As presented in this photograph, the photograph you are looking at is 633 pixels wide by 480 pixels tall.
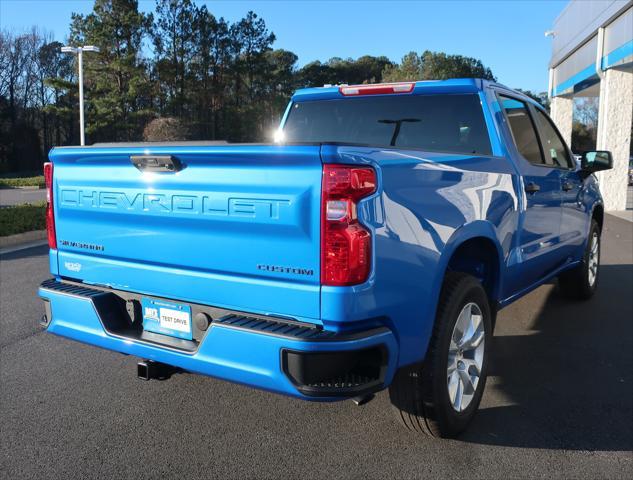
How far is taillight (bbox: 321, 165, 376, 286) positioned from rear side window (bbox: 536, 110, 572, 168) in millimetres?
2937

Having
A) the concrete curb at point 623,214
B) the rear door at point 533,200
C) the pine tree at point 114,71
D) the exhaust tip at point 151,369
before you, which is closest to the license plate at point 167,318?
the exhaust tip at point 151,369

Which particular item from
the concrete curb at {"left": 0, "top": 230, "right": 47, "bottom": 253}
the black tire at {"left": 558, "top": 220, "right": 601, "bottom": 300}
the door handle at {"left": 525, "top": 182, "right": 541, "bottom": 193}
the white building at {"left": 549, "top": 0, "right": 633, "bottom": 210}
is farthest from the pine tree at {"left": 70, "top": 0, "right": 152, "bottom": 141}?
the door handle at {"left": 525, "top": 182, "right": 541, "bottom": 193}

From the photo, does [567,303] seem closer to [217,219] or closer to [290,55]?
[217,219]

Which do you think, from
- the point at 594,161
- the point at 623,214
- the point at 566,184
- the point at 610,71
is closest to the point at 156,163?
the point at 566,184

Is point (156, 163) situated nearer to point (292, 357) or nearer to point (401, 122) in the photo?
point (292, 357)

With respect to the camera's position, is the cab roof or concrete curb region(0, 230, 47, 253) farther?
concrete curb region(0, 230, 47, 253)

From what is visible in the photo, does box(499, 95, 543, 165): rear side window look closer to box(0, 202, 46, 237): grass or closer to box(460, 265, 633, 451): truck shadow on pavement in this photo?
box(460, 265, 633, 451): truck shadow on pavement

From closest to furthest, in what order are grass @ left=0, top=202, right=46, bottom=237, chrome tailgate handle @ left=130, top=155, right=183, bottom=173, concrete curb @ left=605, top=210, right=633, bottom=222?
chrome tailgate handle @ left=130, top=155, right=183, bottom=173 < grass @ left=0, top=202, right=46, bottom=237 < concrete curb @ left=605, top=210, right=633, bottom=222

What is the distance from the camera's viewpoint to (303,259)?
8.45 feet

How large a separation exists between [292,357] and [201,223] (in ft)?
2.59

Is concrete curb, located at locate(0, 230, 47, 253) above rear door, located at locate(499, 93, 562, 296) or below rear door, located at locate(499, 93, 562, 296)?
below

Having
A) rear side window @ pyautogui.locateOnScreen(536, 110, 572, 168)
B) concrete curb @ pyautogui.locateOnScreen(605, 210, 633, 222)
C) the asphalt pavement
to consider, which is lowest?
the asphalt pavement

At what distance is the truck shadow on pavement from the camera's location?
11.2ft

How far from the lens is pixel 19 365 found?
4.49 m
